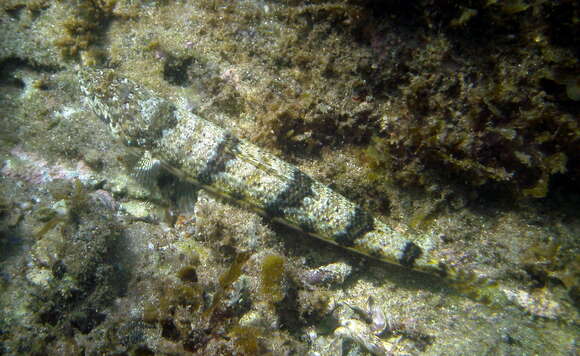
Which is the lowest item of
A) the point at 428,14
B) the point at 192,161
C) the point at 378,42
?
the point at 192,161

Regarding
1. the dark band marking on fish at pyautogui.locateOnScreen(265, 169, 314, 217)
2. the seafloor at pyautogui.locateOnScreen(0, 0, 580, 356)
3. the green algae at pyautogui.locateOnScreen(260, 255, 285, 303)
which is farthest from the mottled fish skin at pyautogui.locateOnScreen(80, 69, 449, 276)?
the green algae at pyautogui.locateOnScreen(260, 255, 285, 303)

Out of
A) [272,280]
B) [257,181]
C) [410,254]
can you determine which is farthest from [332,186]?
[272,280]

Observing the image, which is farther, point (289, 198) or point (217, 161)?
point (217, 161)

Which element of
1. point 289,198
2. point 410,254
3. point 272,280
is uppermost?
point 289,198

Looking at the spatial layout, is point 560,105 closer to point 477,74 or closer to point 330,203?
point 477,74

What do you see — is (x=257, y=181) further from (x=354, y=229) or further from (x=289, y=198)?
(x=354, y=229)

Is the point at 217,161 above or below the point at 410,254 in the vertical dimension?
above

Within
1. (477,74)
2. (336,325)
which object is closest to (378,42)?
(477,74)

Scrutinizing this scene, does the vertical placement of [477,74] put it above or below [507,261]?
above
